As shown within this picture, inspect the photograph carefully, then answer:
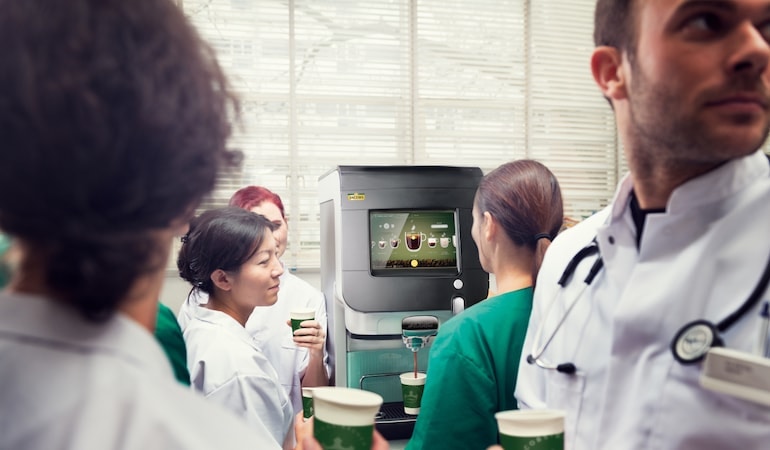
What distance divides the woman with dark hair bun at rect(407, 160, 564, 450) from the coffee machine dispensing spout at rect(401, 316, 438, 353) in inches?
11.3

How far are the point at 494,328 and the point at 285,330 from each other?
1276 millimetres

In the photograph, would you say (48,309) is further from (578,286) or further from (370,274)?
(370,274)

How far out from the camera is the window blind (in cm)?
364

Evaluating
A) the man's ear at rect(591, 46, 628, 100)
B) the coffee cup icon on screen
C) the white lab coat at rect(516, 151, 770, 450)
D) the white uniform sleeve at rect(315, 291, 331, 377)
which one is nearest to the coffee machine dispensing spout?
the coffee cup icon on screen

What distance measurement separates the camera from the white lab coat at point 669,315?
85 centimetres

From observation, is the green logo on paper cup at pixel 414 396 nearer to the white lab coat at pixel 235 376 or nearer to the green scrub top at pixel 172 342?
the white lab coat at pixel 235 376

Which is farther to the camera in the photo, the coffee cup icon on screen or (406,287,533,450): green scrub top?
the coffee cup icon on screen

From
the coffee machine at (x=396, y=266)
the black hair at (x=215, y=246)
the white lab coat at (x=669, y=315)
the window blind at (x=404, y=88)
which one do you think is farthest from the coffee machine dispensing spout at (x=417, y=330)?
the window blind at (x=404, y=88)

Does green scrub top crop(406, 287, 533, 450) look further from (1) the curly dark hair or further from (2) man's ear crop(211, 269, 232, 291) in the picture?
(1) the curly dark hair

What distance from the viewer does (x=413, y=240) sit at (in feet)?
A: 6.23

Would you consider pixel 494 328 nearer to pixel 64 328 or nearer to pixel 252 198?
pixel 64 328

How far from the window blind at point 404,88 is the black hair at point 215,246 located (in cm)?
161

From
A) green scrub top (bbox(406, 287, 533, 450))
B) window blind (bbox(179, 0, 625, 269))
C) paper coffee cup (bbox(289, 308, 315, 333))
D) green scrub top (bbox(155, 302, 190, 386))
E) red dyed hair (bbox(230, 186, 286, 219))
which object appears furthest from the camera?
window blind (bbox(179, 0, 625, 269))

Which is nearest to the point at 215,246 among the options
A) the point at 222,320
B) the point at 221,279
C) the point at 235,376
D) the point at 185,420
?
the point at 221,279
